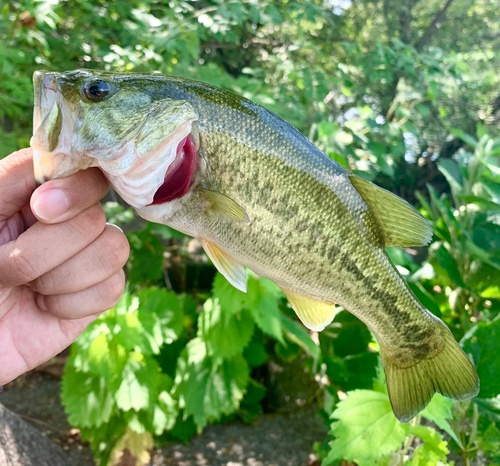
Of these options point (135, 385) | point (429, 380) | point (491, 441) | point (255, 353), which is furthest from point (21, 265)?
point (255, 353)

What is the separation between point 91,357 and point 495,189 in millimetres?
2961

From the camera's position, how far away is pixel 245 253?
129 cm

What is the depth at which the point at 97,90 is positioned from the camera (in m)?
1.11

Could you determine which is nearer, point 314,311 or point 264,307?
point 314,311

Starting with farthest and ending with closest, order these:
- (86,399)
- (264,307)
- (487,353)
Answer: (86,399)
(264,307)
(487,353)

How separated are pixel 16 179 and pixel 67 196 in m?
0.24

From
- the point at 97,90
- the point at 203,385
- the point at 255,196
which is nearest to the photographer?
the point at 97,90

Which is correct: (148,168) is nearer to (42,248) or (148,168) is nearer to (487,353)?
(42,248)

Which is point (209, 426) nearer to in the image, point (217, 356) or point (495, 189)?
point (217, 356)

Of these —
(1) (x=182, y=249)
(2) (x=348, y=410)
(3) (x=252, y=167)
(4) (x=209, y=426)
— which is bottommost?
(4) (x=209, y=426)

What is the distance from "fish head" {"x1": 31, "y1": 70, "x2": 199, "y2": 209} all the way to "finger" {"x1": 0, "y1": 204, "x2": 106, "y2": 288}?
15cm

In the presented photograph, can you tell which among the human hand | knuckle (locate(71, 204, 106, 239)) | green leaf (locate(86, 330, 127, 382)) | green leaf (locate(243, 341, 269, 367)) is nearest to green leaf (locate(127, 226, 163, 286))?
green leaf (locate(243, 341, 269, 367))

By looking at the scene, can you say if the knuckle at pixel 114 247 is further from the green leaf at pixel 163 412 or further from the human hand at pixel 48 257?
the green leaf at pixel 163 412

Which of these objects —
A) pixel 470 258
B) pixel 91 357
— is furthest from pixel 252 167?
pixel 470 258
